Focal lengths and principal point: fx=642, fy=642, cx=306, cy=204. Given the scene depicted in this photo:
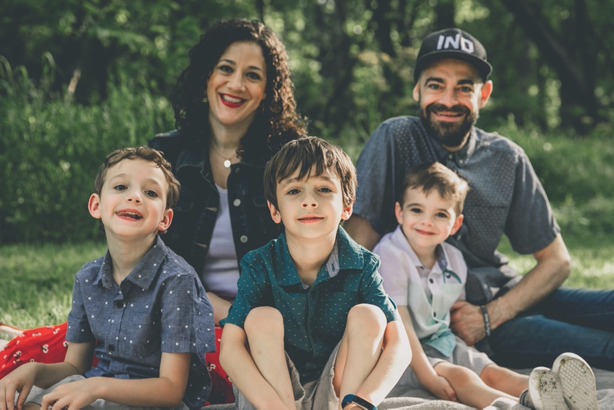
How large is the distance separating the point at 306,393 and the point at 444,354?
876 mm

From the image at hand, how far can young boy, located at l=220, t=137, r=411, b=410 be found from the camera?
2141 millimetres

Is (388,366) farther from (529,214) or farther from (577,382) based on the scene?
(529,214)

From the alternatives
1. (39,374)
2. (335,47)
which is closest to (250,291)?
(39,374)

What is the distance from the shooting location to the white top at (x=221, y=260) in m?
3.06

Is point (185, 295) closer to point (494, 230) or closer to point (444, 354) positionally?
point (444, 354)

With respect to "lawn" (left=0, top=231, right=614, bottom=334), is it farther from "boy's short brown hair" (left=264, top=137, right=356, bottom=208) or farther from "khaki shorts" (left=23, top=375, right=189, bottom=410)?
"boy's short brown hair" (left=264, top=137, right=356, bottom=208)

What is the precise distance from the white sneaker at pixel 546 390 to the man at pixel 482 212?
0.80 metres

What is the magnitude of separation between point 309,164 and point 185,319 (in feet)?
2.33

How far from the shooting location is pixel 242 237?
305cm

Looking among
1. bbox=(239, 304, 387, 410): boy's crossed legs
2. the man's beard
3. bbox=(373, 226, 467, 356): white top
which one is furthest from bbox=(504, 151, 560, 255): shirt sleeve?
bbox=(239, 304, 387, 410): boy's crossed legs

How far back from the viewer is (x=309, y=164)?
231 cm

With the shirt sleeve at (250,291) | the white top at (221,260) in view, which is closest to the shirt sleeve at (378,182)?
the white top at (221,260)

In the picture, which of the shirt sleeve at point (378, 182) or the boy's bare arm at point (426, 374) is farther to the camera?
the shirt sleeve at point (378, 182)

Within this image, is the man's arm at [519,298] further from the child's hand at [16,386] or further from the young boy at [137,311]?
the child's hand at [16,386]
